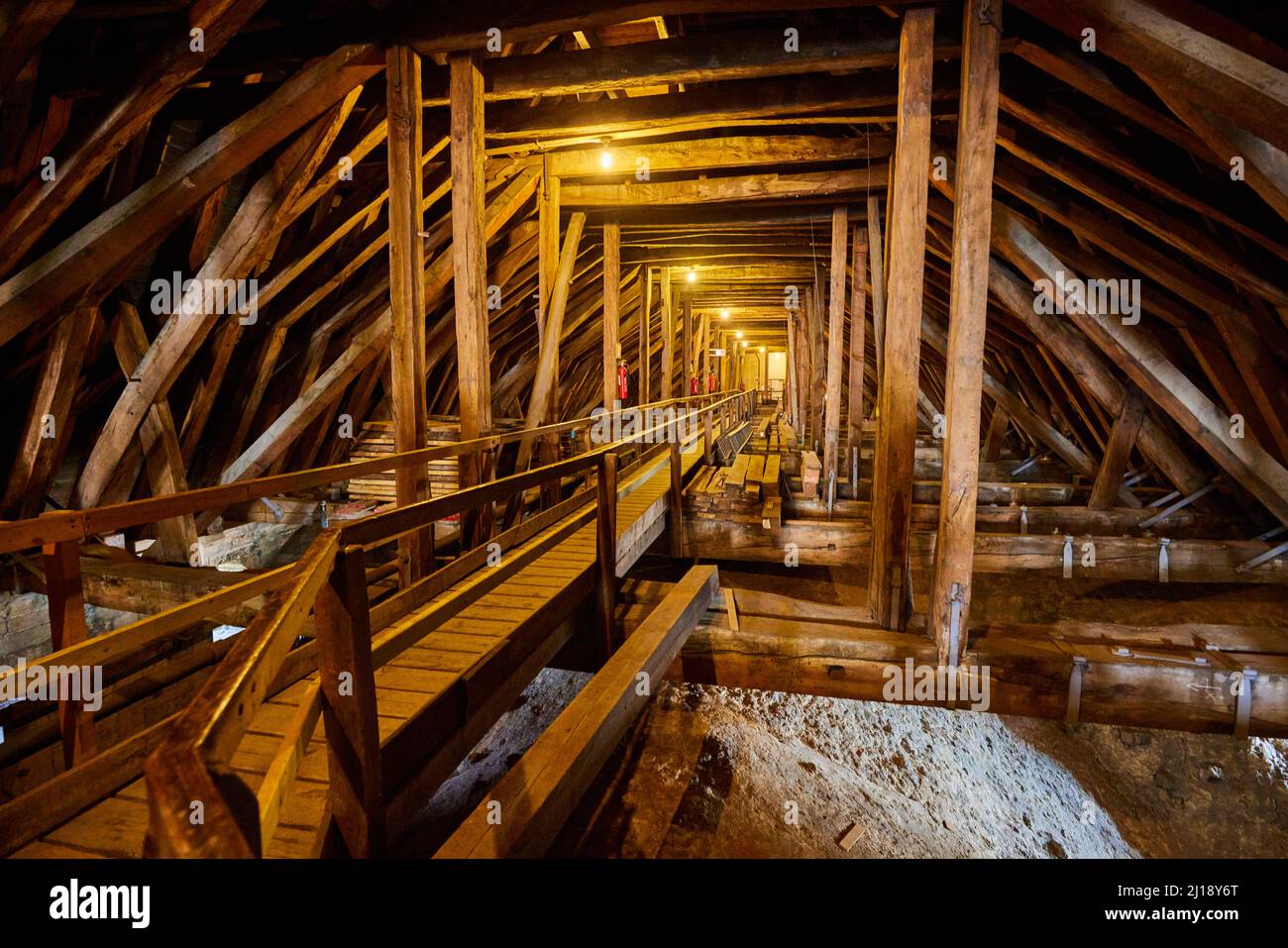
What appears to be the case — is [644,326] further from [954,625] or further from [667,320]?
[954,625]

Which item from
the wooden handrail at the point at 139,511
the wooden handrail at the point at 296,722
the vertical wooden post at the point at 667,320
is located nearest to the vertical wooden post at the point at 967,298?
the wooden handrail at the point at 296,722

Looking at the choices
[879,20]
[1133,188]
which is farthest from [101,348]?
[1133,188]

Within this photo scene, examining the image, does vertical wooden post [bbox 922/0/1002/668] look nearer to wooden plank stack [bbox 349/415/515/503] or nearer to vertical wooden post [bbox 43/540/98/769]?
vertical wooden post [bbox 43/540/98/769]

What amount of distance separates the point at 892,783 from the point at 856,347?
6.23 m

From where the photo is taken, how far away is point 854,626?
4.30 metres

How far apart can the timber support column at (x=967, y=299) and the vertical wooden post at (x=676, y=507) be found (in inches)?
134

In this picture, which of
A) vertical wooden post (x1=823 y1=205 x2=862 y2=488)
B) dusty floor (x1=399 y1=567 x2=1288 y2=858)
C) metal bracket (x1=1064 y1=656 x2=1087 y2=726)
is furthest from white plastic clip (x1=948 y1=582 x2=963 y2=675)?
vertical wooden post (x1=823 y1=205 x2=862 y2=488)

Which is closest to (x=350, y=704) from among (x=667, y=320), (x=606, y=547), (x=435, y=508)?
(x=435, y=508)

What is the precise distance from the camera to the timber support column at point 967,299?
3545 millimetres

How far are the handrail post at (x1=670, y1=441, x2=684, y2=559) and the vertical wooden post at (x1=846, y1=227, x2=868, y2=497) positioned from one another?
124 inches

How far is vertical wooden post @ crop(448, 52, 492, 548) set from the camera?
4914 millimetres

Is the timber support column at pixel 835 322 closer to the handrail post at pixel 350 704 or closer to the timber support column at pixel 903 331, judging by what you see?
the timber support column at pixel 903 331

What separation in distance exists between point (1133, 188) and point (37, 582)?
36.2ft
